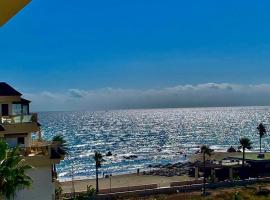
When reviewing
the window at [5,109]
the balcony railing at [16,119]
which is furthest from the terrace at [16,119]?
the window at [5,109]

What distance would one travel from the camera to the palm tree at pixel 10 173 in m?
23.3

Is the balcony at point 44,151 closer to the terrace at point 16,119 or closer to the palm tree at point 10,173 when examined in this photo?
the palm tree at point 10,173

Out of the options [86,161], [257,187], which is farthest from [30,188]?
[86,161]

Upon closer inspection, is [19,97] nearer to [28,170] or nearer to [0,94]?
[0,94]

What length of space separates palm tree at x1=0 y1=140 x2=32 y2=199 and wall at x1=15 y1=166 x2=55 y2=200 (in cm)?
183

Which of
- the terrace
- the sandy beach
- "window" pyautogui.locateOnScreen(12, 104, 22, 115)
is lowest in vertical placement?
the sandy beach

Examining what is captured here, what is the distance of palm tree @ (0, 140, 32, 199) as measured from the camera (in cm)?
2330

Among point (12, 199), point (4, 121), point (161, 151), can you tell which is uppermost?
point (4, 121)

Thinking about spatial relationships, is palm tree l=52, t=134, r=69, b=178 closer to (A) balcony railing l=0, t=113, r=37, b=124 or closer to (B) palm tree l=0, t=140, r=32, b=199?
(A) balcony railing l=0, t=113, r=37, b=124

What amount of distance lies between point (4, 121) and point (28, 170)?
3.34 metres

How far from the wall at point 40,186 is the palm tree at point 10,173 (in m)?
1.83

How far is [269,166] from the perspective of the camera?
95.4 meters

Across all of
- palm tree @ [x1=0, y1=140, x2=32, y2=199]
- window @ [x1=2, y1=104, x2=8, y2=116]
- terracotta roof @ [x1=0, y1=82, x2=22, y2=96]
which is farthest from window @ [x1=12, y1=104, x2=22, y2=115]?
palm tree @ [x1=0, y1=140, x2=32, y2=199]

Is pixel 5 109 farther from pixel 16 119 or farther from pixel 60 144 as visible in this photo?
pixel 60 144
